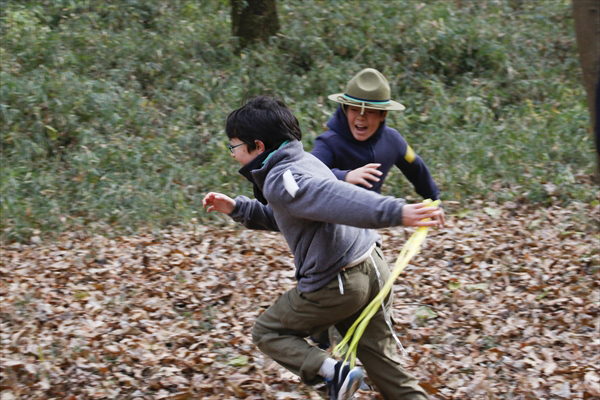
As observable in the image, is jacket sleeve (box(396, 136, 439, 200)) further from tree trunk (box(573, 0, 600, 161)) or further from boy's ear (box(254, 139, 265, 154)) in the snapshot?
tree trunk (box(573, 0, 600, 161))

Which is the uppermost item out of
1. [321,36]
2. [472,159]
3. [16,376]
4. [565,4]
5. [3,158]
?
[565,4]

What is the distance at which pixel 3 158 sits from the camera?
9.13 metres

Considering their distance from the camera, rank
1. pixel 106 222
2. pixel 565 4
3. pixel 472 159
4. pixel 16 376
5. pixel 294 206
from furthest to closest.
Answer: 1. pixel 565 4
2. pixel 472 159
3. pixel 106 222
4. pixel 16 376
5. pixel 294 206

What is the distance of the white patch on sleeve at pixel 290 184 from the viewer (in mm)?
3139

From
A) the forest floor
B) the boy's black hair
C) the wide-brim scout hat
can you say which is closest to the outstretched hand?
the boy's black hair

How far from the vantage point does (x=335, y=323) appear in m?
3.76

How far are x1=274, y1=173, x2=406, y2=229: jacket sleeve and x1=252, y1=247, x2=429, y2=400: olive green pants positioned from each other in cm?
58

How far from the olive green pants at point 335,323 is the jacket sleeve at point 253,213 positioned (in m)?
0.51

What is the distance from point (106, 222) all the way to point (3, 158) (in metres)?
2.31

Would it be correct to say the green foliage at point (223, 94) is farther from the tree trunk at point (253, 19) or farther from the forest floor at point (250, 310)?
the forest floor at point (250, 310)

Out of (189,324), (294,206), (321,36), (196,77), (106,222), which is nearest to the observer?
(294,206)

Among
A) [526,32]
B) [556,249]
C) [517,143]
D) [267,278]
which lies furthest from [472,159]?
[526,32]

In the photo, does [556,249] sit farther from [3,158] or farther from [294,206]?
[3,158]

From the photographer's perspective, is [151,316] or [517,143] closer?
[151,316]
